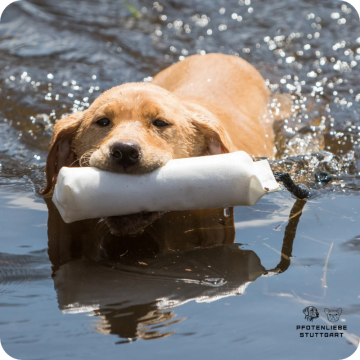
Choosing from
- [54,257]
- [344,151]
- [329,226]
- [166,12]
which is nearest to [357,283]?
[329,226]

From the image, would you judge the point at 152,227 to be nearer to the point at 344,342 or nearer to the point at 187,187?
the point at 187,187

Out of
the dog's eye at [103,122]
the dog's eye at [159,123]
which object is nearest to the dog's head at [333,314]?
the dog's eye at [159,123]

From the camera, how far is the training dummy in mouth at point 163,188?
3.25 metres

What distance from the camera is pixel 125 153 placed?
3289 mm

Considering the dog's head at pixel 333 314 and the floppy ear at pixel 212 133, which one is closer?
the dog's head at pixel 333 314

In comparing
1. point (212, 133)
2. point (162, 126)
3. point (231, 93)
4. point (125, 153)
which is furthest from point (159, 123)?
point (231, 93)

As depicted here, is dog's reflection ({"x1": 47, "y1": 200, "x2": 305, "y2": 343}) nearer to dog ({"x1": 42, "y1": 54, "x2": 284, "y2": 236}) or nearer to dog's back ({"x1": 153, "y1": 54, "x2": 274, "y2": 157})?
dog ({"x1": 42, "y1": 54, "x2": 284, "y2": 236})

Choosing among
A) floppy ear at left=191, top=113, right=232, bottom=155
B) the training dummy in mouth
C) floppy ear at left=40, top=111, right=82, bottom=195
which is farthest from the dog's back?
the training dummy in mouth

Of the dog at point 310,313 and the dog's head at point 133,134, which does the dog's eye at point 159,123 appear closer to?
the dog's head at point 133,134

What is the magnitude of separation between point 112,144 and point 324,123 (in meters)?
3.99

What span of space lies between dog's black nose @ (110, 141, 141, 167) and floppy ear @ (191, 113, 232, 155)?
3.70 ft

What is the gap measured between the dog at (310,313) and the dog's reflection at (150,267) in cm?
39

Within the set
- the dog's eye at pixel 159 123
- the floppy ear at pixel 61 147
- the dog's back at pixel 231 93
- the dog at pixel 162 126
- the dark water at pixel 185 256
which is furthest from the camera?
the dog's back at pixel 231 93

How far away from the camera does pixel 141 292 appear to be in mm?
3078
